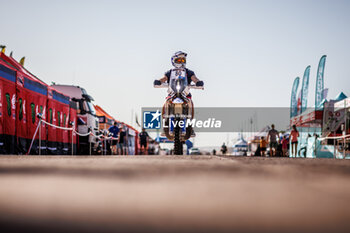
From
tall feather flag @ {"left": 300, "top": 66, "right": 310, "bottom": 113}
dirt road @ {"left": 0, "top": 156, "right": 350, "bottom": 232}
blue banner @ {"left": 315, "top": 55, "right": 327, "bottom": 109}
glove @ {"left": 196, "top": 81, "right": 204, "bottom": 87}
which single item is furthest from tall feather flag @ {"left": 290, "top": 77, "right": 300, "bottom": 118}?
dirt road @ {"left": 0, "top": 156, "right": 350, "bottom": 232}

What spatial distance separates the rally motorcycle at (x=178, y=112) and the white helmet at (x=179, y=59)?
0.95 ft

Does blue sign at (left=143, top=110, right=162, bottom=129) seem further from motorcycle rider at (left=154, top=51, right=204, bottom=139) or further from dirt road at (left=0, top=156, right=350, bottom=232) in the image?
dirt road at (left=0, top=156, right=350, bottom=232)

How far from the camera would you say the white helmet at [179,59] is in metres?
9.06

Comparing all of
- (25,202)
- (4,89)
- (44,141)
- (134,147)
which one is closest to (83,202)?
(25,202)

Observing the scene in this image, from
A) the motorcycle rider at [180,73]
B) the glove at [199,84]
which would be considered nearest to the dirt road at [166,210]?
the motorcycle rider at [180,73]

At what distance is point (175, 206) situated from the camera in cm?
70

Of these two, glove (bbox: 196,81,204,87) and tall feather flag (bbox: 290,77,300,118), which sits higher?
tall feather flag (bbox: 290,77,300,118)

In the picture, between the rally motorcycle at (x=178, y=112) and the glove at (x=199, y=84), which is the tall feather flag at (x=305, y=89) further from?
the rally motorcycle at (x=178, y=112)

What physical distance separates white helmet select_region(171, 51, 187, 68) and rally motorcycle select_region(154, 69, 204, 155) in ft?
0.95

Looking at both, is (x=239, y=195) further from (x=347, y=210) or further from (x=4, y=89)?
(x=4, y=89)

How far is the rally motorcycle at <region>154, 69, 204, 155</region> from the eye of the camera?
28.0ft

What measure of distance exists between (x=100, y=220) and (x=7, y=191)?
1.28 ft

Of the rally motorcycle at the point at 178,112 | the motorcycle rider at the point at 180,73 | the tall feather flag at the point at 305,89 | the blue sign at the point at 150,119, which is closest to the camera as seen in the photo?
the rally motorcycle at the point at 178,112

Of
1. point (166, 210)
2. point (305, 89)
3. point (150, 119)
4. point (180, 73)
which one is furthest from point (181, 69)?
point (305, 89)
